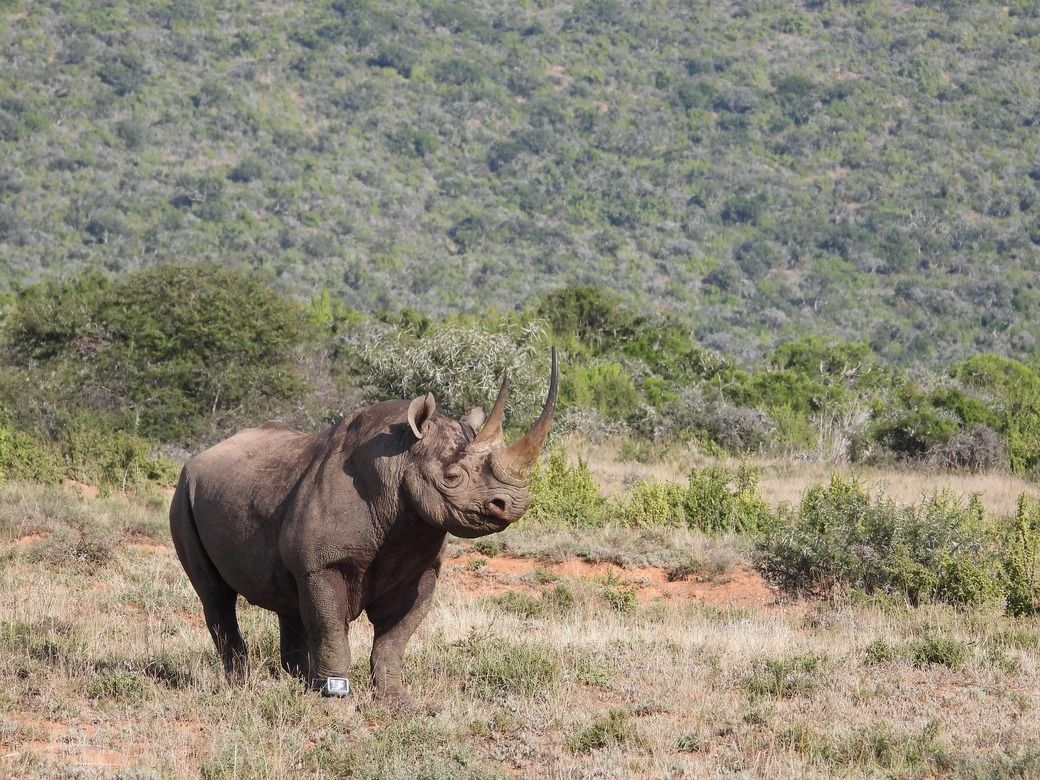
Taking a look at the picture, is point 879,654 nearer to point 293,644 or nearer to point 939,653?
point 939,653

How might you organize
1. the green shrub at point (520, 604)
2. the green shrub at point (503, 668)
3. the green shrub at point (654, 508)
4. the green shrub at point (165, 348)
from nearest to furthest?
1. the green shrub at point (503, 668)
2. the green shrub at point (520, 604)
3. the green shrub at point (654, 508)
4. the green shrub at point (165, 348)

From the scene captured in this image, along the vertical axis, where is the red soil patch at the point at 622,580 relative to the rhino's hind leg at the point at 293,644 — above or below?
below

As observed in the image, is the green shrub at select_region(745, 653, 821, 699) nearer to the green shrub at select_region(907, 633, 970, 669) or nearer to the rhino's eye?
the green shrub at select_region(907, 633, 970, 669)

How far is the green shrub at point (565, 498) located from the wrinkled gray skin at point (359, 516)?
30.5ft

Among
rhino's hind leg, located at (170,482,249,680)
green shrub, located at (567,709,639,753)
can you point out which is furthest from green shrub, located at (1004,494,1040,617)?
rhino's hind leg, located at (170,482,249,680)

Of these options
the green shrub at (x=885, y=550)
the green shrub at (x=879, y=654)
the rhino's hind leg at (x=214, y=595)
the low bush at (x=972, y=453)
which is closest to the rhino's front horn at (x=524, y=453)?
the rhino's hind leg at (x=214, y=595)

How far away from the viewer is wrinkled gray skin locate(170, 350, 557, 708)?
8.09 m

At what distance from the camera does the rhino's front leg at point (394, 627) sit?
8875mm

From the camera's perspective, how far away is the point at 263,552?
8.96m

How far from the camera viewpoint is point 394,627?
29.3ft

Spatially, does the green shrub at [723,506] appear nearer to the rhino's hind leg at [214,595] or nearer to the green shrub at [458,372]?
the green shrub at [458,372]

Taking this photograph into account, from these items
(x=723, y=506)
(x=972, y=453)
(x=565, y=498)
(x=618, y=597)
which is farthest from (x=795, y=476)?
(x=618, y=597)

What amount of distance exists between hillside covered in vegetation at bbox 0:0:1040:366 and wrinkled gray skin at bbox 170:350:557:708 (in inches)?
2101

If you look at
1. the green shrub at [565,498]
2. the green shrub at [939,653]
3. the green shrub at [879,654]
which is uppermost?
the green shrub at [939,653]
